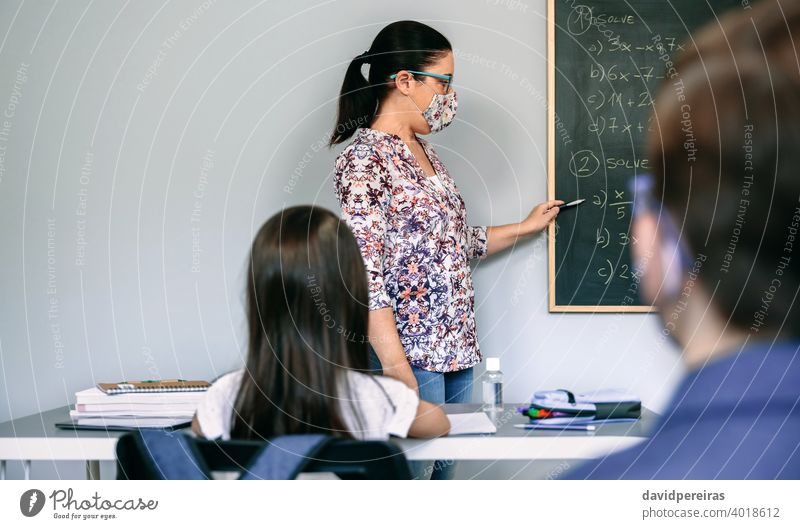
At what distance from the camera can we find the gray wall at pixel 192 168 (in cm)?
171

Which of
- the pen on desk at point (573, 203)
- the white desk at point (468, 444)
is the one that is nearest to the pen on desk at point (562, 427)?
the white desk at point (468, 444)

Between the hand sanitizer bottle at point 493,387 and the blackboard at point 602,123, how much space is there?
228mm

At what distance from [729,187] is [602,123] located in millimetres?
1245

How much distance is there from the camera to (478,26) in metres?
1.72

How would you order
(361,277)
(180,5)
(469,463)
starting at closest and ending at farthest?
(361,277), (469,463), (180,5)

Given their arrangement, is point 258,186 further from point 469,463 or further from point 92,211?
point 469,463

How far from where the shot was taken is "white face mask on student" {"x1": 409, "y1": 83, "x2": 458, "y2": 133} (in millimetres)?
1509

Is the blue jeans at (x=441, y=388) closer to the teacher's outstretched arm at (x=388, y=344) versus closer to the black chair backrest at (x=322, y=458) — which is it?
the teacher's outstretched arm at (x=388, y=344)

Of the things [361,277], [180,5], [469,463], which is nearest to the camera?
[361,277]

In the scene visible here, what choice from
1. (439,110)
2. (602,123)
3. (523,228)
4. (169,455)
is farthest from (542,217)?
(169,455)

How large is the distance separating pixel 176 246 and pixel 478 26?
80 centimetres

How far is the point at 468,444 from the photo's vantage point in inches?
46.1

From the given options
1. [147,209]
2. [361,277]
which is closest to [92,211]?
[147,209]
